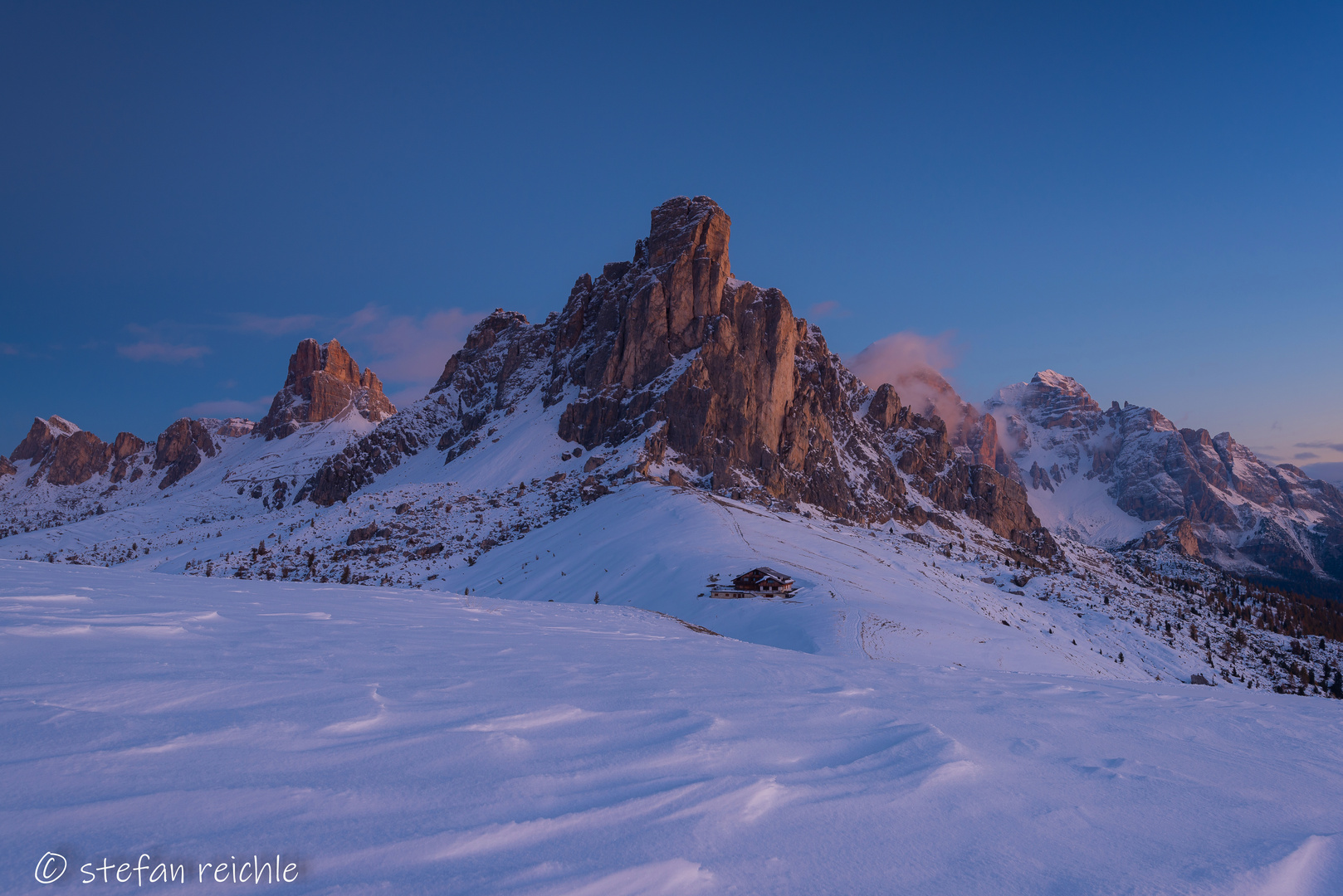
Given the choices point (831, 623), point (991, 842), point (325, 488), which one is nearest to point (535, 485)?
point (325, 488)

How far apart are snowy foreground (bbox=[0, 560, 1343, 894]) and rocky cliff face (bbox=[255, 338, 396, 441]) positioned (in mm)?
186786

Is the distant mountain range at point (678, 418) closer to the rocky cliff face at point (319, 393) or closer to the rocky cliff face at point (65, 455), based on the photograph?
the rocky cliff face at point (319, 393)

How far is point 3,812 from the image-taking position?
2.13 meters

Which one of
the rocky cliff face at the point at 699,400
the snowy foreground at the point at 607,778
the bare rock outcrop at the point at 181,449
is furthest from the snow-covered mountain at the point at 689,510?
the snowy foreground at the point at 607,778

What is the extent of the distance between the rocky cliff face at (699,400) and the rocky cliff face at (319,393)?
3040 inches

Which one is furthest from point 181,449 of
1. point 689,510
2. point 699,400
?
point 689,510

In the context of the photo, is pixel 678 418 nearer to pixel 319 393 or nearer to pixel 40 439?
pixel 319 393

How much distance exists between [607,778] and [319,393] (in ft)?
635

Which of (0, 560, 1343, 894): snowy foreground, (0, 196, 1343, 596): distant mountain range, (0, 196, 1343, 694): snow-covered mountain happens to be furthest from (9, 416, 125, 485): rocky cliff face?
(0, 560, 1343, 894): snowy foreground

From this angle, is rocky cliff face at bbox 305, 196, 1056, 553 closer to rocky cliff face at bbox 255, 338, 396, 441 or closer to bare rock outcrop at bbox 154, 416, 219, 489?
Result: rocky cliff face at bbox 255, 338, 396, 441

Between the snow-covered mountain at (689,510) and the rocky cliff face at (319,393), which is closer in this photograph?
the snow-covered mountain at (689,510)

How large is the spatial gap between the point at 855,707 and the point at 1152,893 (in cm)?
261

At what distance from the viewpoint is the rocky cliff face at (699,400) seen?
77.5 meters

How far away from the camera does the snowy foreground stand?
2.18 metres
